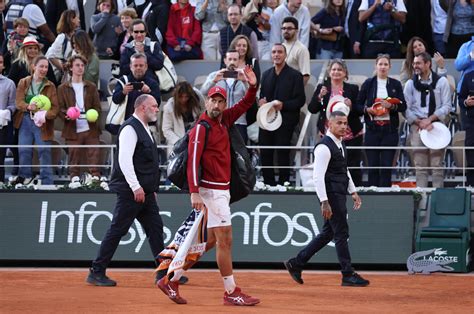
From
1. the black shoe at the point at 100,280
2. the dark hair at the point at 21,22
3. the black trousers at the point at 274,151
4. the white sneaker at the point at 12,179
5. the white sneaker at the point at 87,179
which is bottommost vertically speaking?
the black shoe at the point at 100,280

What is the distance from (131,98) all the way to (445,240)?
5123mm

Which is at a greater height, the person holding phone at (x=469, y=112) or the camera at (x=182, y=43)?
the camera at (x=182, y=43)

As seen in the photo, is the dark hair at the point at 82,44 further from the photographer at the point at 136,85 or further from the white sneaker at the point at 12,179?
the white sneaker at the point at 12,179

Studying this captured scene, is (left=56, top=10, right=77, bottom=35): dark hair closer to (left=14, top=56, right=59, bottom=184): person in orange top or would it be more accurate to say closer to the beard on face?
(left=14, top=56, right=59, bottom=184): person in orange top

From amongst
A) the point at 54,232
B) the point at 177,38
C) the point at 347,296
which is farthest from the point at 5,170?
the point at 347,296

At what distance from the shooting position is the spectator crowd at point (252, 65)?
1703 cm

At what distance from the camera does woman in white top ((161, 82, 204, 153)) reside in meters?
17.4

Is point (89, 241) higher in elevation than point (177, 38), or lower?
lower

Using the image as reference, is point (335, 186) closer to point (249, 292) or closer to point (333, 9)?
point (249, 292)

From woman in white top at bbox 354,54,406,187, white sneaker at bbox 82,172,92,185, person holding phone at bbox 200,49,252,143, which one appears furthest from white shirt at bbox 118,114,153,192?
woman in white top at bbox 354,54,406,187

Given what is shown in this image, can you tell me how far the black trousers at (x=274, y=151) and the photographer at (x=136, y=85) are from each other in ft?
5.68

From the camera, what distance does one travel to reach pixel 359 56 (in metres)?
19.5

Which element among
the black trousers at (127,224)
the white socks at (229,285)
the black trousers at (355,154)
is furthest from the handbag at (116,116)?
the white socks at (229,285)

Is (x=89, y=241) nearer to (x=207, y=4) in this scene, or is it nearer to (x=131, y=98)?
(x=131, y=98)
